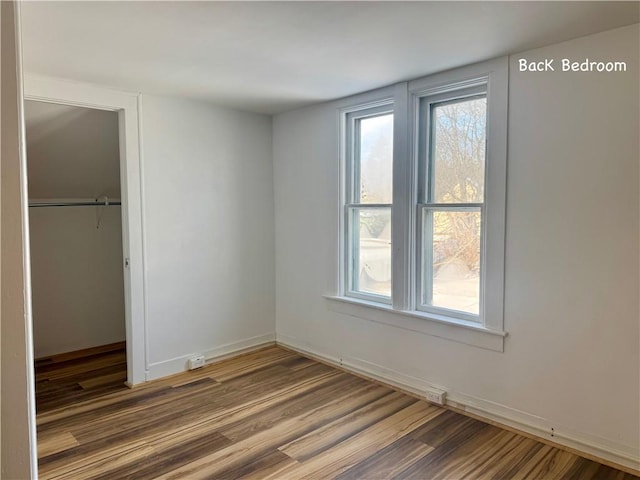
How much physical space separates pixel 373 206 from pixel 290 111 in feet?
4.13

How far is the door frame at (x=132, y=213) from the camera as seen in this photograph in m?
3.35

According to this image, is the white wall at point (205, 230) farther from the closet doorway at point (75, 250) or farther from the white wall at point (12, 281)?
the white wall at point (12, 281)

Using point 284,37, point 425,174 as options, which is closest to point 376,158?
point 425,174

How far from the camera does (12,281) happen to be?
1492 millimetres

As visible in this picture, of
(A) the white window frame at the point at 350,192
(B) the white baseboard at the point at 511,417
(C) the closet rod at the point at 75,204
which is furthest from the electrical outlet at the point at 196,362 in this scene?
(C) the closet rod at the point at 75,204

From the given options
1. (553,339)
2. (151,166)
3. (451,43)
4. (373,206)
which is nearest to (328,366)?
(373,206)

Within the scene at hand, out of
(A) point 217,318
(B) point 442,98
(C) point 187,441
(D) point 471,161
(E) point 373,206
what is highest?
(B) point 442,98

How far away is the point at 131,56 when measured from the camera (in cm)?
263

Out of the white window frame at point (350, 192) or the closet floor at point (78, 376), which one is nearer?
the closet floor at point (78, 376)

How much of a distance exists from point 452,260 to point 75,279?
3478mm

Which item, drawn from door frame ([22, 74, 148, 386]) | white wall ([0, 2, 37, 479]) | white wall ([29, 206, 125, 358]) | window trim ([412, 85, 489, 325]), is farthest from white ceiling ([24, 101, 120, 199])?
window trim ([412, 85, 489, 325])

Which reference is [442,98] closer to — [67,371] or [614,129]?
[614,129]

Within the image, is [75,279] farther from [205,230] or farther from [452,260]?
[452,260]

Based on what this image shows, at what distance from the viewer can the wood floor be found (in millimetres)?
2385
